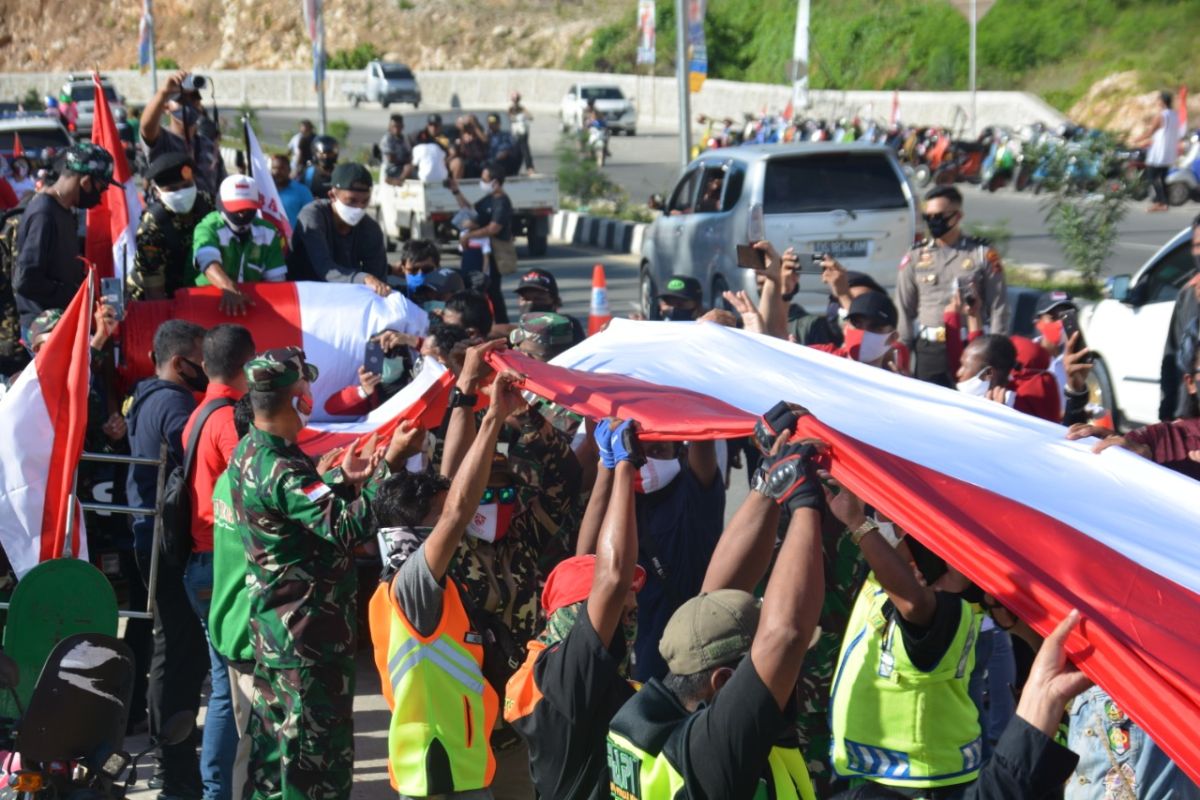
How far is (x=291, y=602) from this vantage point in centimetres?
482

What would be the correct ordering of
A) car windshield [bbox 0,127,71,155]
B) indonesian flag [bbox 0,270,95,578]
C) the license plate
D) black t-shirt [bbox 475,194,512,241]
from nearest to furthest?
1. indonesian flag [bbox 0,270,95,578]
2. the license plate
3. black t-shirt [bbox 475,194,512,241]
4. car windshield [bbox 0,127,71,155]

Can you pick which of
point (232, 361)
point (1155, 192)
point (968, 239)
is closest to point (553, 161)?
point (1155, 192)

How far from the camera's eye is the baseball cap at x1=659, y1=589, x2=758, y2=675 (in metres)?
3.49

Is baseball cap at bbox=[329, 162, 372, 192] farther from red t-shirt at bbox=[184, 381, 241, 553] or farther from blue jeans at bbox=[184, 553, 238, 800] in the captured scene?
blue jeans at bbox=[184, 553, 238, 800]

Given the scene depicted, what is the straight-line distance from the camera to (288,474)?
466cm

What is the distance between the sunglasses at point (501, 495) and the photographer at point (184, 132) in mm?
4161

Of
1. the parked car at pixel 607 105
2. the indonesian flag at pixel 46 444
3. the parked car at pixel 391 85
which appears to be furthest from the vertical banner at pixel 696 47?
the parked car at pixel 391 85

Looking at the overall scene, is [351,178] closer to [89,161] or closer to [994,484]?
[89,161]

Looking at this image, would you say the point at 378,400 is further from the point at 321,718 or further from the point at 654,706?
the point at 654,706

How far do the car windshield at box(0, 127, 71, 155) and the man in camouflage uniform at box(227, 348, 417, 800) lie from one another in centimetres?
1275

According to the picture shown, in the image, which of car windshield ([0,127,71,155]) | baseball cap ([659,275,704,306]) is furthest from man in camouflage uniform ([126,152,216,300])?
car windshield ([0,127,71,155])

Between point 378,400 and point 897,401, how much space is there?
297cm

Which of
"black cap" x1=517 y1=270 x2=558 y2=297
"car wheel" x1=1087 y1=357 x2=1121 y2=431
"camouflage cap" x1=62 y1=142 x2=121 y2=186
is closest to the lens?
"camouflage cap" x1=62 y1=142 x2=121 y2=186

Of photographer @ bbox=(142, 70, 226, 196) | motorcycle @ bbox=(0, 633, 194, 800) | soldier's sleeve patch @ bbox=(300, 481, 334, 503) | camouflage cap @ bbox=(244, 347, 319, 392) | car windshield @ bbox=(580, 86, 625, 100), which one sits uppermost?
car windshield @ bbox=(580, 86, 625, 100)
